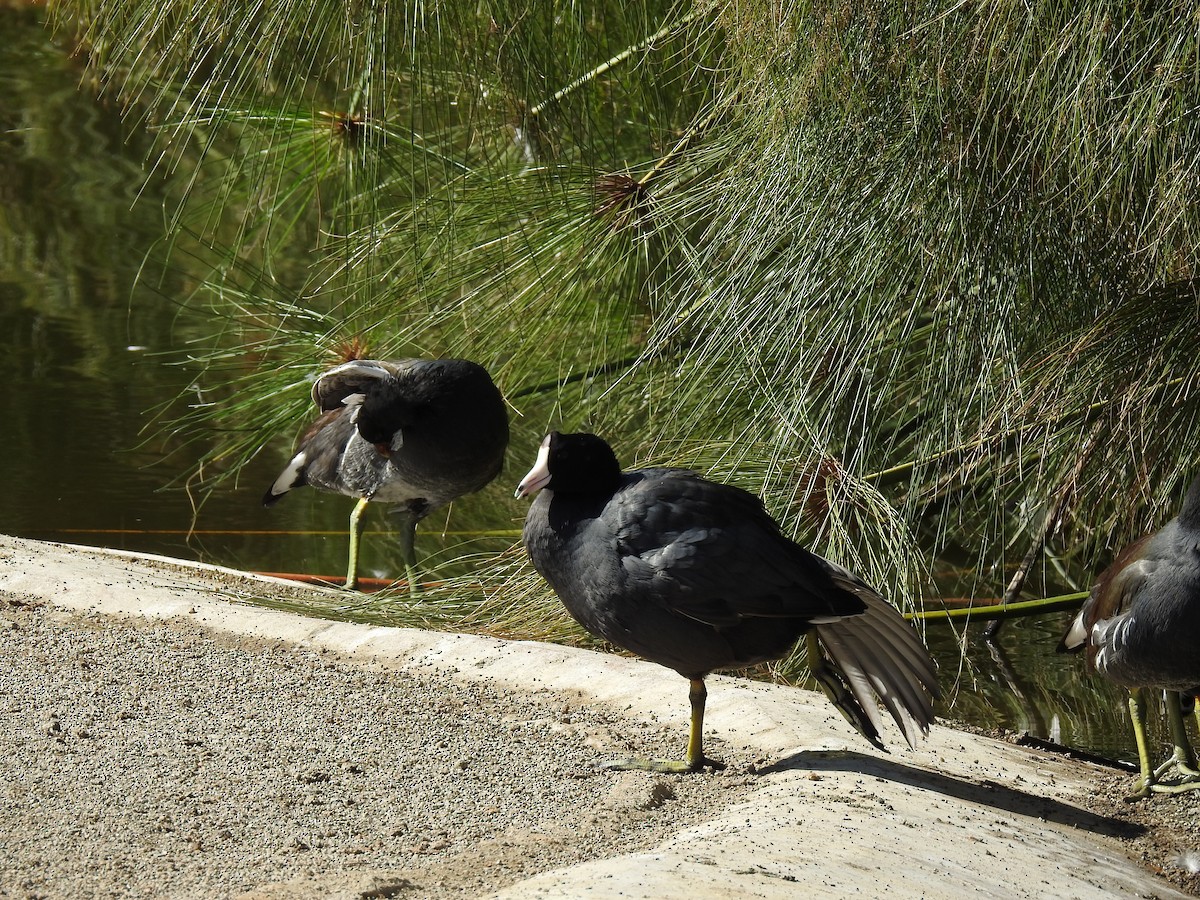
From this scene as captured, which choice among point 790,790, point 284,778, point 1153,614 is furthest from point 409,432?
point 1153,614

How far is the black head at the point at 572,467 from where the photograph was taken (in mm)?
2121

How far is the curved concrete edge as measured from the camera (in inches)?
65.2

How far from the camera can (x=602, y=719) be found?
2.31 meters

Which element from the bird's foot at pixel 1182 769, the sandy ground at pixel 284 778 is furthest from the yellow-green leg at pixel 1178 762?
the sandy ground at pixel 284 778

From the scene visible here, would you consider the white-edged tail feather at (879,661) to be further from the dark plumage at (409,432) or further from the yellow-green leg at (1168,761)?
the dark plumage at (409,432)

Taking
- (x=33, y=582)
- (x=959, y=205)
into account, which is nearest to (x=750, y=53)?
(x=959, y=205)

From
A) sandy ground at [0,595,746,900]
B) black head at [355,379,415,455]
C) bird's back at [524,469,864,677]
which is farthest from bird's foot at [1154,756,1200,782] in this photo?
black head at [355,379,415,455]

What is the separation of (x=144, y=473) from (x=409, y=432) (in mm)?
1766

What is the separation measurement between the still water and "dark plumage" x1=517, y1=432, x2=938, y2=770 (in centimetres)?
124

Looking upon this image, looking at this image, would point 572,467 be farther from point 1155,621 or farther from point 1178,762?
point 1178,762

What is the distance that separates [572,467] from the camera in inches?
83.5

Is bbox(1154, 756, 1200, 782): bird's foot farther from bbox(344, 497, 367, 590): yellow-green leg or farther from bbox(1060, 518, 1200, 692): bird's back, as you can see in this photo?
bbox(344, 497, 367, 590): yellow-green leg

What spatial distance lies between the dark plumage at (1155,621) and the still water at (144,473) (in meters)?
0.86

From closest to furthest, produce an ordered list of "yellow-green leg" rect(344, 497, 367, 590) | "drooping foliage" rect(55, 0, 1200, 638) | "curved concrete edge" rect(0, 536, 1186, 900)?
"curved concrete edge" rect(0, 536, 1186, 900) → "drooping foliage" rect(55, 0, 1200, 638) → "yellow-green leg" rect(344, 497, 367, 590)
